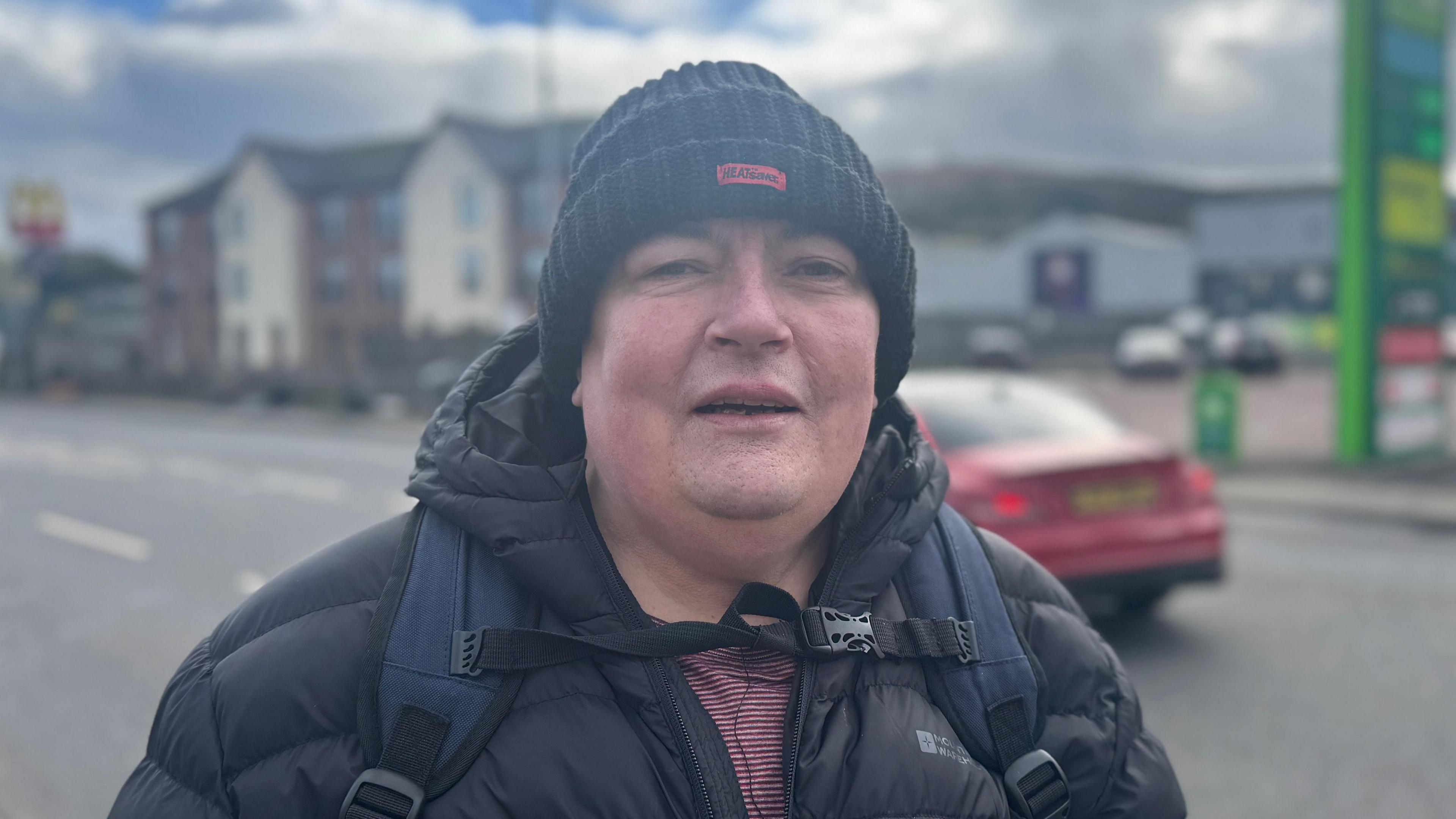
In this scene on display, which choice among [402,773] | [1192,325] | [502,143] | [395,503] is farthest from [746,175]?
[502,143]

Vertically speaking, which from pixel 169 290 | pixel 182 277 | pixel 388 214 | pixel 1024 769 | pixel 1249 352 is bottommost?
pixel 1249 352

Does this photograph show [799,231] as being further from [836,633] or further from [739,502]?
[836,633]

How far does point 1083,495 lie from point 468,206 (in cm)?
4413

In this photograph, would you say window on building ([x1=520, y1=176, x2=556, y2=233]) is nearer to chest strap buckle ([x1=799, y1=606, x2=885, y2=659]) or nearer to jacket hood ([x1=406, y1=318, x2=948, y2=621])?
jacket hood ([x1=406, y1=318, x2=948, y2=621])

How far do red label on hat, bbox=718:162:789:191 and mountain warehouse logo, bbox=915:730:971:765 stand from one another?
74cm

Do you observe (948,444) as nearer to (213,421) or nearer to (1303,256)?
(213,421)

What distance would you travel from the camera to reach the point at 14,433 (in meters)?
22.8

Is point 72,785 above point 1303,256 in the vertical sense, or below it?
below

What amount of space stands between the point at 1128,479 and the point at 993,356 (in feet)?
112

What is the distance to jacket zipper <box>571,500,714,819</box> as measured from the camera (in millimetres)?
1417

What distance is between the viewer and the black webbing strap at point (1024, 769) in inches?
60.7

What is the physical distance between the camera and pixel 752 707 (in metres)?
1.52

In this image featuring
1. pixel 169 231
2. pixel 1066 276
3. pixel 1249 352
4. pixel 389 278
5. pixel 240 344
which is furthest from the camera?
pixel 1066 276

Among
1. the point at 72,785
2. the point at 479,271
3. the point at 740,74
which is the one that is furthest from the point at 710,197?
the point at 479,271
